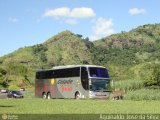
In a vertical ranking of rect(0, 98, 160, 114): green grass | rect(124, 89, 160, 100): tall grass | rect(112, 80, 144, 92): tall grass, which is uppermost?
rect(112, 80, 144, 92): tall grass

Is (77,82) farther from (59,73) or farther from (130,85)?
(130,85)

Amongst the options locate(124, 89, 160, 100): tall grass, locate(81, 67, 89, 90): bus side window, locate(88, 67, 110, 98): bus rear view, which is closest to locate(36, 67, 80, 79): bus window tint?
locate(81, 67, 89, 90): bus side window

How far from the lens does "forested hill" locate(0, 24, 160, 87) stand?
494ft

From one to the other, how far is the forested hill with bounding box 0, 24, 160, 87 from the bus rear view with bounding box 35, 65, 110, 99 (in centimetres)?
8882

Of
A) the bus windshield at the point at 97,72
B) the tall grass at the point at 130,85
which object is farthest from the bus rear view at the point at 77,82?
the tall grass at the point at 130,85

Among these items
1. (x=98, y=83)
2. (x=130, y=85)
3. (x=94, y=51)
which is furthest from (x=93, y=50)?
(x=98, y=83)

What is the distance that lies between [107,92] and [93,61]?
112m

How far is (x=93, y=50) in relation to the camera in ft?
559

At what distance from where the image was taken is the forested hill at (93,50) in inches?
5925

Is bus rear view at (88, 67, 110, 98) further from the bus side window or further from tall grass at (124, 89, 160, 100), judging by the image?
tall grass at (124, 89, 160, 100)

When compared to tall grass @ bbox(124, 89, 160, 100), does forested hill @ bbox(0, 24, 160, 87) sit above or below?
above

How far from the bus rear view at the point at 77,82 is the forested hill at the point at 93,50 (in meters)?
88.8

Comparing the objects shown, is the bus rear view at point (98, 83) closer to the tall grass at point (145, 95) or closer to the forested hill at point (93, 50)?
the tall grass at point (145, 95)

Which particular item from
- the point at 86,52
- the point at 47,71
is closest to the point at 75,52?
the point at 86,52
